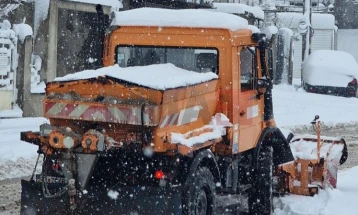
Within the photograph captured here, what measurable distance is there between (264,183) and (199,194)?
2.04 metres

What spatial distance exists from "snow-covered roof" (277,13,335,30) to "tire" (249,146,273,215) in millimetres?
31203

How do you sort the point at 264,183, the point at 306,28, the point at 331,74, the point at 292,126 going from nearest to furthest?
1. the point at 264,183
2. the point at 292,126
3. the point at 331,74
4. the point at 306,28

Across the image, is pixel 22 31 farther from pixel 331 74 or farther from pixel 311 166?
pixel 331 74

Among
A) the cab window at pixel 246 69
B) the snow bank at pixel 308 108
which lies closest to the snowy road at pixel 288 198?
the cab window at pixel 246 69

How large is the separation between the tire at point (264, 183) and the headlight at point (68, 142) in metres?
3.22

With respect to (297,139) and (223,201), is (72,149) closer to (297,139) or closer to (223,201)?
(223,201)

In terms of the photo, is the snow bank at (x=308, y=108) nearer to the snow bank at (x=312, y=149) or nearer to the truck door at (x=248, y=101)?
the snow bank at (x=312, y=149)

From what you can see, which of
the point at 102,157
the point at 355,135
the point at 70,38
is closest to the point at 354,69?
the point at 355,135

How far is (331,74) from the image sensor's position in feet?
96.1

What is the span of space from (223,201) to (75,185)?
2561 millimetres

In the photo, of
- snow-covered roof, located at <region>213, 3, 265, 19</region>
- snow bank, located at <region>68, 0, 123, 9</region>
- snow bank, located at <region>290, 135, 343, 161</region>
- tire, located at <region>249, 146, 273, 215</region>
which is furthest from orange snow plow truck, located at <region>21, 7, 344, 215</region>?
snow-covered roof, located at <region>213, 3, 265, 19</region>

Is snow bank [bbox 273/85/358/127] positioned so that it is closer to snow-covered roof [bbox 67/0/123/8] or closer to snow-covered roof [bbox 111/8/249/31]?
snow-covered roof [bbox 67/0/123/8]

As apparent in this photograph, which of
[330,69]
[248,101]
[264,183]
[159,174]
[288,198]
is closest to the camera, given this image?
[159,174]

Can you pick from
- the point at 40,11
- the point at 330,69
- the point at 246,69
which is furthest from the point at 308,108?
the point at 246,69
